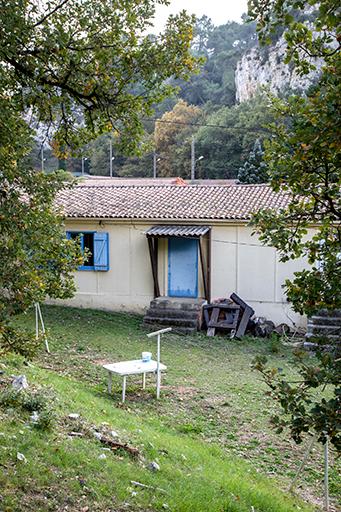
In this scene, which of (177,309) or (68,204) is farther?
(68,204)

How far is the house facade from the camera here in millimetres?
16891

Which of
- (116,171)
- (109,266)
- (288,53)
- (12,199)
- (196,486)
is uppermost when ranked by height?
(116,171)

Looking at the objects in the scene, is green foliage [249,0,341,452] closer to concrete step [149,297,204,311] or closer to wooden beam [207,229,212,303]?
concrete step [149,297,204,311]

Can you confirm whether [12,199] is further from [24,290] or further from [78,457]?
[78,457]

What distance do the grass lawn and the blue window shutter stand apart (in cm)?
520

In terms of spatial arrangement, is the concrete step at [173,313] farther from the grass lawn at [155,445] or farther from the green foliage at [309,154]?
the green foliage at [309,154]

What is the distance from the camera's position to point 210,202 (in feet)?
60.7

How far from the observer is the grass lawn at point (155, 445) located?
522 cm

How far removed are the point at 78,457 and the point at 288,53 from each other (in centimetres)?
439

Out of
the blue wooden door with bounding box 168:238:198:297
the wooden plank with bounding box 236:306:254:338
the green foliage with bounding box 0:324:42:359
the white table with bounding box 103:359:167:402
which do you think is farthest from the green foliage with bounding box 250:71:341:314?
the blue wooden door with bounding box 168:238:198:297

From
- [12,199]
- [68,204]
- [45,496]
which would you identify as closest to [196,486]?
[45,496]

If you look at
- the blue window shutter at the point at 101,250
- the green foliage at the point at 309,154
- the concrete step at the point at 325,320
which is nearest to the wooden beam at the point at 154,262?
the blue window shutter at the point at 101,250

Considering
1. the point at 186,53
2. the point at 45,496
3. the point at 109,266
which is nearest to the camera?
the point at 45,496

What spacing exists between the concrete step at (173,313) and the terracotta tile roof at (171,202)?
9.71 feet
